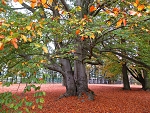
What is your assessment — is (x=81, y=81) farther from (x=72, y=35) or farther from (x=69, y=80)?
(x=72, y=35)

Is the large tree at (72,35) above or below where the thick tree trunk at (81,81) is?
above

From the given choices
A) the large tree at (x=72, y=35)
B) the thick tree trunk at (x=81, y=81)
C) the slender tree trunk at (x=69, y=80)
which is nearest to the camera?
the large tree at (x=72, y=35)

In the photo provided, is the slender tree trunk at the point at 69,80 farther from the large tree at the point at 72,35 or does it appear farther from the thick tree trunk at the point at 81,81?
the thick tree trunk at the point at 81,81

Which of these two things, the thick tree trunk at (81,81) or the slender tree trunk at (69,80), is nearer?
the thick tree trunk at (81,81)

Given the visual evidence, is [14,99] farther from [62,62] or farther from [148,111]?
[62,62]

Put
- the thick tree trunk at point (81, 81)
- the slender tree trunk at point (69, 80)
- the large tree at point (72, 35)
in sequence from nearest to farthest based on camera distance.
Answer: the large tree at point (72, 35)
the thick tree trunk at point (81, 81)
the slender tree trunk at point (69, 80)

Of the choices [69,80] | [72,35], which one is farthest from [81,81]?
[72,35]

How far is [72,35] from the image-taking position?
5.78m

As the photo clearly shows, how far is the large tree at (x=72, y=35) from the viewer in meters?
2.40

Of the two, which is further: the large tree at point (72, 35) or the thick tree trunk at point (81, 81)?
the thick tree trunk at point (81, 81)

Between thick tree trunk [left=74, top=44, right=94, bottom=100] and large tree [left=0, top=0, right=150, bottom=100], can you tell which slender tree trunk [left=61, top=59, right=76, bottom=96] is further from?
thick tree trunk [left=74, top=44, right=94, bottom=100]

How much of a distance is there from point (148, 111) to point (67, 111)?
361cm

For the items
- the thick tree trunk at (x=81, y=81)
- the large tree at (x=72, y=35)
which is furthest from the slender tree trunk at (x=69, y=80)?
the thick tree trunk at (x=81, y=81)

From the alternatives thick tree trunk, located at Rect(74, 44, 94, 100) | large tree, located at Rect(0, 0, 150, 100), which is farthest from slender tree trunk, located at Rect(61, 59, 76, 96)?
thick tree trunk, located at Rect(74, 44, 94, 100)
